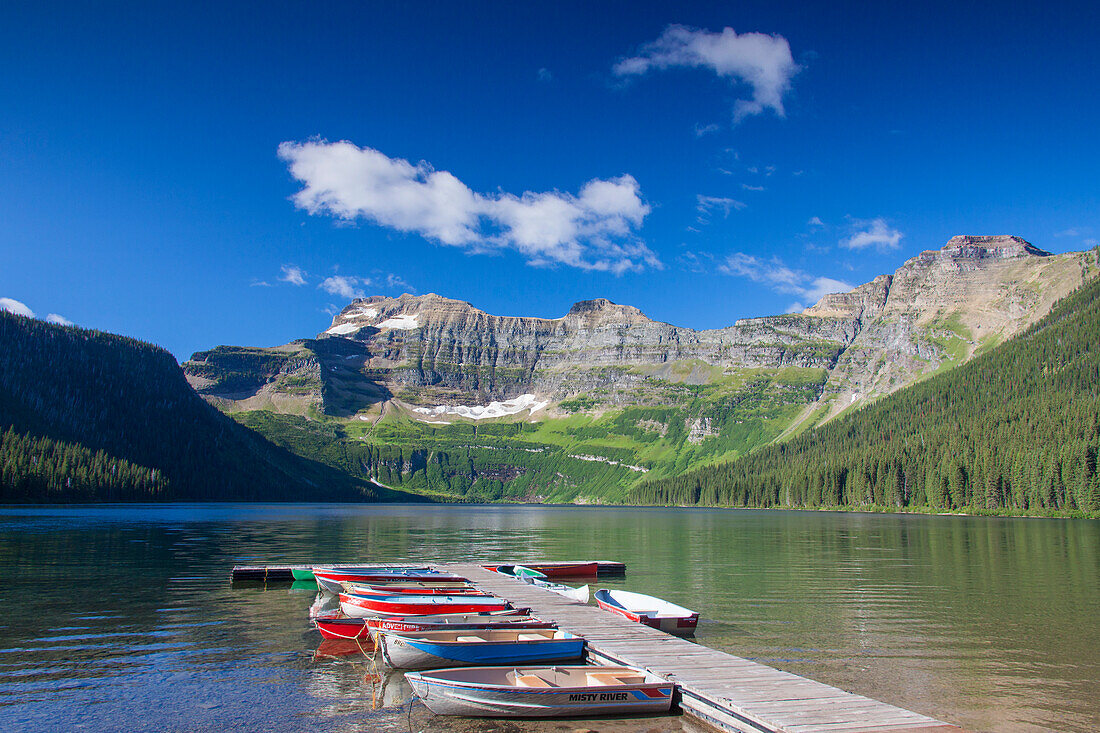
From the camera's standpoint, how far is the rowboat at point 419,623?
27.9 metres

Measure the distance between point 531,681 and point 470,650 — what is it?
431cm

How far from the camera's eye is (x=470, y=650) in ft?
79.6

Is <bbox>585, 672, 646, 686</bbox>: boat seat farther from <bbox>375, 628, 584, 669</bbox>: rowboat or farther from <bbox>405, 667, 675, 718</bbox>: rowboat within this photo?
<bbox>375, 628, 584, 669</bbox>: rowboat

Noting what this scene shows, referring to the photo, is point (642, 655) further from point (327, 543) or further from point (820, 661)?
point (327, 543)

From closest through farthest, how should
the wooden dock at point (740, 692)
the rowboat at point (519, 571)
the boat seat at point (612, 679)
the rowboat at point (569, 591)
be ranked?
the wooden dock at point (740, 692) < the boat seat at point (612, 679) < the rowboat at point (569, 591) < the rowboat at point (519, 571)

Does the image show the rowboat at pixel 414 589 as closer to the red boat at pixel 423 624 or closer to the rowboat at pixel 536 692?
the red boat at pixel 423 624

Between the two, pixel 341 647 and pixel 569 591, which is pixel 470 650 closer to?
pixel 341 647

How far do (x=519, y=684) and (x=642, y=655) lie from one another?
238 inches

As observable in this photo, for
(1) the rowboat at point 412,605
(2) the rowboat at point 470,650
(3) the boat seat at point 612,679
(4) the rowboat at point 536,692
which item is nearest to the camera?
(4) the rowboat at point 536,692

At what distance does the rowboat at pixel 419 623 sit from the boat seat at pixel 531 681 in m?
6.72

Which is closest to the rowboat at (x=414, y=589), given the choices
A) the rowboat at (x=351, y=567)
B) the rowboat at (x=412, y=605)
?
the rowboat at (x=412, y=605)

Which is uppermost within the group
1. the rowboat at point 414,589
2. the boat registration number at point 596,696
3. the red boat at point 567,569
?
the boat registration number at point 596,696

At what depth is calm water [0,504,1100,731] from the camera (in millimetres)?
21500


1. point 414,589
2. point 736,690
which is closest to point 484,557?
point 414,589
